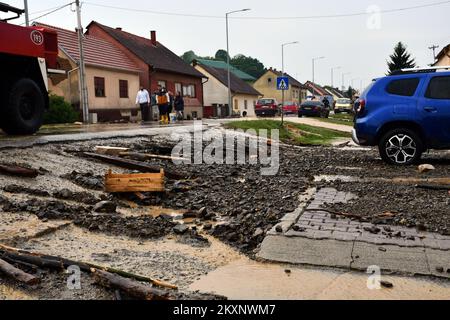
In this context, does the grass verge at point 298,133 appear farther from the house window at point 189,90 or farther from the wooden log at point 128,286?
the house window at point 189,90

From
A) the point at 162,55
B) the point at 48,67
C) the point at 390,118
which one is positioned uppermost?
the point at 162,55

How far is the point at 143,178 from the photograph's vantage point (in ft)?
23.4

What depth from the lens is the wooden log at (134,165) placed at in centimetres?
868

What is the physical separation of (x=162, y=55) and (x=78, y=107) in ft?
56.2

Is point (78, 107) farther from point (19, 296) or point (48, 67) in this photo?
point (19, 296)

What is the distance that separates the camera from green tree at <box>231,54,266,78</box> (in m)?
133

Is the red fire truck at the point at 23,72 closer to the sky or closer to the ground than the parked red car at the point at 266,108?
closer to the sky

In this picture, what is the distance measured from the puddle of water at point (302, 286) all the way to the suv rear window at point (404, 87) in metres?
7.07

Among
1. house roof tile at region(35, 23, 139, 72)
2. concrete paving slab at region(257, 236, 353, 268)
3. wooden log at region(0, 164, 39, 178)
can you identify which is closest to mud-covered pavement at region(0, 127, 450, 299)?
wooden log at region(0, 164, 39, 178)

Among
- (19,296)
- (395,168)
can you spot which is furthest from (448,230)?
(395,168)

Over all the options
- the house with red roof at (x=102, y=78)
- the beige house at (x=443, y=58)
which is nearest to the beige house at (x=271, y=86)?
the beige house at (x=443, y=58)
